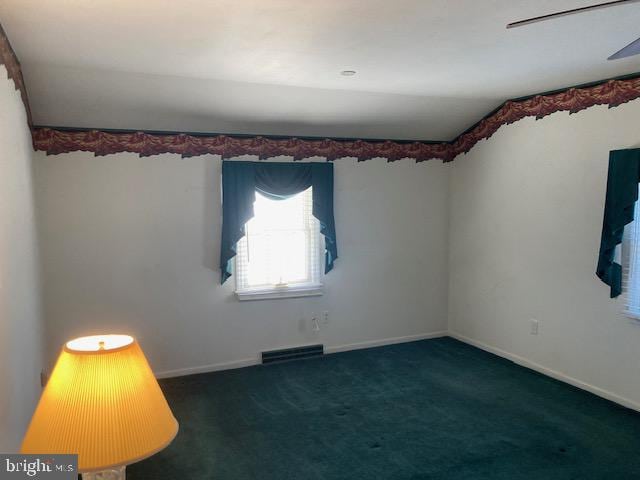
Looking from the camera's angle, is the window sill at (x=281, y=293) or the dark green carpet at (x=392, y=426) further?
the window sill at (x=281, y=293)

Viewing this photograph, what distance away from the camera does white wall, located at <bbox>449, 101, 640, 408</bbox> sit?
3.62 metres

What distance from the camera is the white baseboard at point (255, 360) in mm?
4316

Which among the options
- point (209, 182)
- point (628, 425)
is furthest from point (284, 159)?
point (628, 425)

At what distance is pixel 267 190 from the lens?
4488mm

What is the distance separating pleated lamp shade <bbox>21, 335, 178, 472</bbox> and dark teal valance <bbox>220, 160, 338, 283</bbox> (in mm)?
3050

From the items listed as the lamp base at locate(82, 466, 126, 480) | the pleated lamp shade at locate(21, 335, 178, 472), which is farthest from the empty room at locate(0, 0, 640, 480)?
the pleated lamp shade at locate(21, 335, 178, 472)

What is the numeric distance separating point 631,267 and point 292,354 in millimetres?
3043

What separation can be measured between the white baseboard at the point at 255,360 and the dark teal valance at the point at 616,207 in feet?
7.18

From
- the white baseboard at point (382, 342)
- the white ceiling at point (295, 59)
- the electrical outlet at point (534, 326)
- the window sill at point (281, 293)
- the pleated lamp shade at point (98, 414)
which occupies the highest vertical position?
the white ceiling at point (295, 59)

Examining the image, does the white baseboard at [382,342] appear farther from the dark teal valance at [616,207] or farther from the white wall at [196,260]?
the dark teal valance at [616,207]

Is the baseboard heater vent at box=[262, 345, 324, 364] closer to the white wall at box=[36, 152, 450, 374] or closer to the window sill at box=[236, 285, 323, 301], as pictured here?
the white wall at box=[36, 152, 450, 374]

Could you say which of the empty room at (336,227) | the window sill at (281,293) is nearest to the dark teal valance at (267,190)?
the empty room at (336,227)

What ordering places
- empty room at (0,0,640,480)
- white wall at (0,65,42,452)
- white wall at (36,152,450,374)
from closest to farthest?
white wall at (0,65,42,452), empty room at (0,0,640,480), white wall at (36,152,450,374)

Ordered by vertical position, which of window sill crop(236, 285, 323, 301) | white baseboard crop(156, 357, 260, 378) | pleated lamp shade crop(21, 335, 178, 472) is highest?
pleated lamp shade crop(21, 335, 178, 472)
